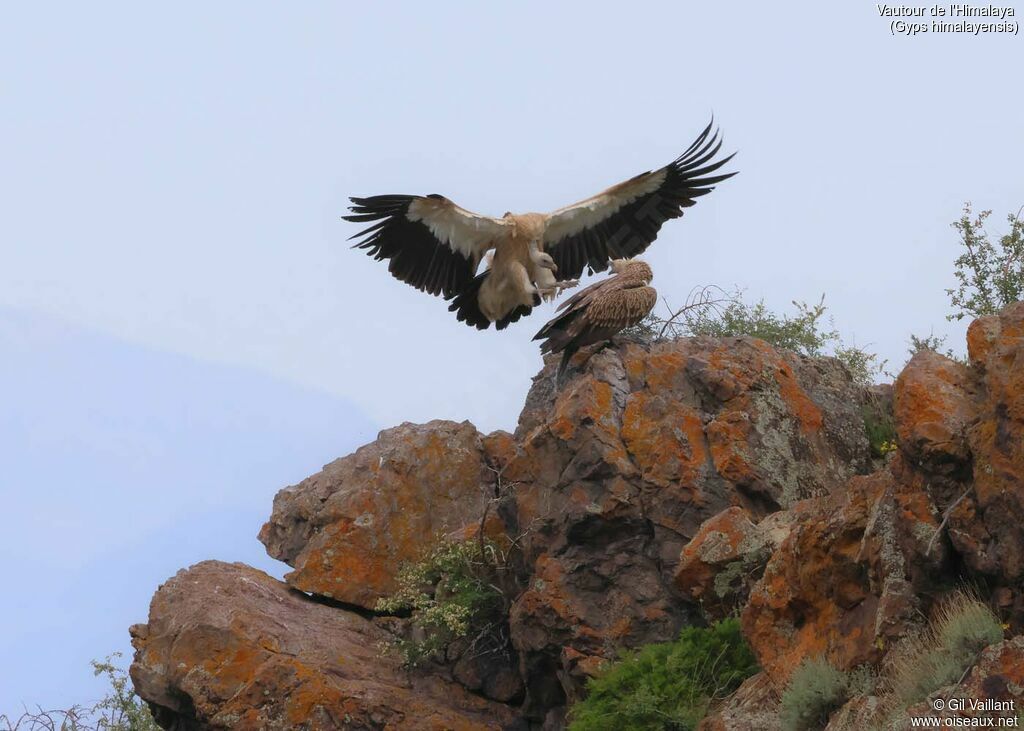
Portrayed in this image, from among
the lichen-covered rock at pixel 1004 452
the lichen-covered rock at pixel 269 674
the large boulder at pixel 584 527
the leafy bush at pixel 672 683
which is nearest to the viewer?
the lichen-covered rock at pixel 1004 452

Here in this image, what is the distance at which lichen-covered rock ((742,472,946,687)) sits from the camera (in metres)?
8.38

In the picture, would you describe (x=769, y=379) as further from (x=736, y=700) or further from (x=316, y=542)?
(x=316, y=542)

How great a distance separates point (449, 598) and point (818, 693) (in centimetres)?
414

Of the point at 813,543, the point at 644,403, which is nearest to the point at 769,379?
the point at 644,403

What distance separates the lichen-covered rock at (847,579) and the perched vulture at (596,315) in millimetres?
2755

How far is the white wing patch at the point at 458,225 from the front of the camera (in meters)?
14.1

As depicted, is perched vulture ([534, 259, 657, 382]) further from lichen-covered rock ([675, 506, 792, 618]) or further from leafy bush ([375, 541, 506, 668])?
lichen-covered rock ([675, 506, 792, 618])

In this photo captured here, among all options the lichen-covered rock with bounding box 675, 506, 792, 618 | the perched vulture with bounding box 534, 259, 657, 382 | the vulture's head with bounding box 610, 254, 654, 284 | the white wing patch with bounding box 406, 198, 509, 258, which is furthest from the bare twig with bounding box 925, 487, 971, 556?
the white wing patch with bounding box 406, 198, 509, 258

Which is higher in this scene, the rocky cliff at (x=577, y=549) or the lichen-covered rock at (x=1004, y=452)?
the rocky cliff at (x=577, y=549)

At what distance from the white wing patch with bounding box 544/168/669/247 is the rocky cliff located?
7.94 ft

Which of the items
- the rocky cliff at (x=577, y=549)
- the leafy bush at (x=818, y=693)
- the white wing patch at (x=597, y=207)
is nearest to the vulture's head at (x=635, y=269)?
the rocky cliff at (x=577, y=549)

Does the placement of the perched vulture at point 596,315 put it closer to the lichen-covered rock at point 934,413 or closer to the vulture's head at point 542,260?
the vulture's head at point 542,260

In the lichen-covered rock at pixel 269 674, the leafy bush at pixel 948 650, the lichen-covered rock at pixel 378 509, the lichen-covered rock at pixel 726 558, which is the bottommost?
the leafy bush at pixel 948 650

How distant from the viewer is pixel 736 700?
9.63m
